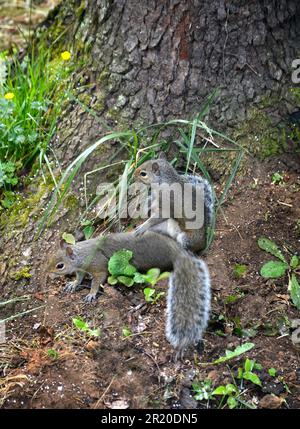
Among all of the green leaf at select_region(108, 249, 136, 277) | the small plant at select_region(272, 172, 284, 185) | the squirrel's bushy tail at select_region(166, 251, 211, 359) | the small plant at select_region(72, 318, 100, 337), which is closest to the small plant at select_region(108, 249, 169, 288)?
the green leaf at select_region(108, 249, 136, 277)

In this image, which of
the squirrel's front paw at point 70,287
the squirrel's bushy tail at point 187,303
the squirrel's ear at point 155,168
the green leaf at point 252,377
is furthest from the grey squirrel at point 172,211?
the green leaf at point 252,377

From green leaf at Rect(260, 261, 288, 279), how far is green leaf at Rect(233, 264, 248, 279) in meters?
0.08

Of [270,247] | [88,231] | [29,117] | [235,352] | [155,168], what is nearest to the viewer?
[235,352]

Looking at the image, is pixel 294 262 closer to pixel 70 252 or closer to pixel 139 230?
pixel 139 230

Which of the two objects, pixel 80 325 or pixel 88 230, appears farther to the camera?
pixel 88 230

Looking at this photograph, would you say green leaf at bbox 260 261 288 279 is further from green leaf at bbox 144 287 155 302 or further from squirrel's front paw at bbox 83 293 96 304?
squirrel's front paw at bbox 83 293 96 304

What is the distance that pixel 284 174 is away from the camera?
354 centimetres

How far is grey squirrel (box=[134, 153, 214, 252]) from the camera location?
3.28 meters

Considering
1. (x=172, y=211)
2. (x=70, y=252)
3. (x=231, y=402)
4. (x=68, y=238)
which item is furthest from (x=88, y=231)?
(x=231, y=402)

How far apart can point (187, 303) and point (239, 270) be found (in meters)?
0.41

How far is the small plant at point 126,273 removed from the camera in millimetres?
3096

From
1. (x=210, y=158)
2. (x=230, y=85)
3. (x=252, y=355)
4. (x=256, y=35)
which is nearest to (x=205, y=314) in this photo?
(x=252, y=355)

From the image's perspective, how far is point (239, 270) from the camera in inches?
123

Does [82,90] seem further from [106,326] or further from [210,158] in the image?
[106,326]
